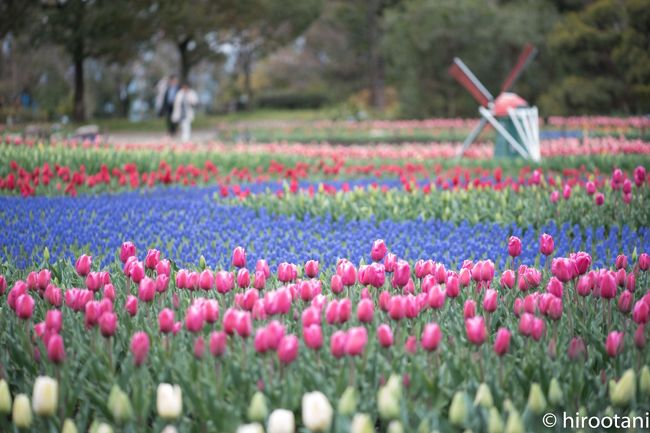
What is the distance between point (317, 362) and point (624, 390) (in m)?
0.98

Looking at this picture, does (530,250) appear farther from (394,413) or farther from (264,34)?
(264,34)

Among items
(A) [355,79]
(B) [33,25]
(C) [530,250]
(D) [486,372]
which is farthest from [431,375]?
(A) [355,79]

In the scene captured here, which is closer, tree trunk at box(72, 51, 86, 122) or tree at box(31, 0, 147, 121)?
tree at box(31, 0, 147, 121)

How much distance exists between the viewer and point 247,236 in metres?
5.56

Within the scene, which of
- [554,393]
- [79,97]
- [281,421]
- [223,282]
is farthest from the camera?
[79,97]

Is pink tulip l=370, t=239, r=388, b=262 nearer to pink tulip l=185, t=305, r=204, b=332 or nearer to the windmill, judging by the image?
pink tulip l=185, t=305, r=204, b=332

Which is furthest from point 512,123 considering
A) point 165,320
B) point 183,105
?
point 165,320

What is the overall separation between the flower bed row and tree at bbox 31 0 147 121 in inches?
1123

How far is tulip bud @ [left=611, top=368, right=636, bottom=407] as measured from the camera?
6.91ft

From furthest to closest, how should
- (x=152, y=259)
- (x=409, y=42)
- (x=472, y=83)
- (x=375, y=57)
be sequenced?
(x=375, y=57)
(x=409, y=42)
(x=472, y=83)
(x=152, y=259)

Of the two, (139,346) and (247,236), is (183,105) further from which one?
(139,346)

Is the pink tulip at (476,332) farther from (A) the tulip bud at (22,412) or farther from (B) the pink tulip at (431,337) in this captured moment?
(A) the tulip bud at (22,412)

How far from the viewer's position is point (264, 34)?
44562mm

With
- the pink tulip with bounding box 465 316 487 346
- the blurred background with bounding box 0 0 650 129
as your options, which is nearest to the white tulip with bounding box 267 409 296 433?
the pink tulip with bounding box 465 316 487 346
